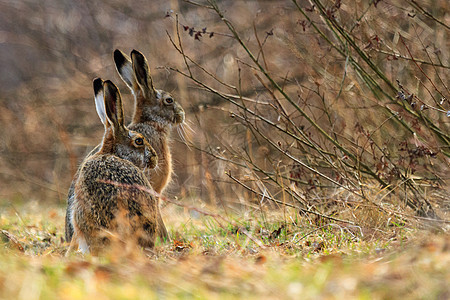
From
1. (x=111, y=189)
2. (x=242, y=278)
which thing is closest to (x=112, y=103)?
(x=111, y=189)

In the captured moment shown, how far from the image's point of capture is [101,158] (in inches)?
210

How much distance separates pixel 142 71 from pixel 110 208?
2.88 metres

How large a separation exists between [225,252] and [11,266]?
208 centimetres

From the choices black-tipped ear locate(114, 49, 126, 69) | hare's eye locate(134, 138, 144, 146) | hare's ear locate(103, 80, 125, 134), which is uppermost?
black-tipped ear locate(114, 49, 126, 69)

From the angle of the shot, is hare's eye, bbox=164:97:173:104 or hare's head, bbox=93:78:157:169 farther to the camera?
hare's eye, bbox=164:97:173:104

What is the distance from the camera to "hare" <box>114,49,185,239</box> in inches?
286

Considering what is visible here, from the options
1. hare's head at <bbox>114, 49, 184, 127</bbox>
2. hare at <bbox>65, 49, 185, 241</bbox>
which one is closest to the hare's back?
hare at <bbox>65, 49, 185, 241</bbox>

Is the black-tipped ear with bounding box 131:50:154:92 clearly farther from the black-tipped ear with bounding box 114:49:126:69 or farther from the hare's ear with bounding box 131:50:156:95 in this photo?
the black-tipped ear with bounding box 114:49:126:69

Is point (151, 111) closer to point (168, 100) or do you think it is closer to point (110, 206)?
point (168, 100)

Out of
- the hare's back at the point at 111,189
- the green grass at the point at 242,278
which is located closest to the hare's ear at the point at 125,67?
the hare's back at the point at 111,189

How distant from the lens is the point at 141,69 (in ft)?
24.0

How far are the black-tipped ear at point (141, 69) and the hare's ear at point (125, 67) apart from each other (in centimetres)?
12

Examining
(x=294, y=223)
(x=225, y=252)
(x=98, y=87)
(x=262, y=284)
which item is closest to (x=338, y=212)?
(x=294, y=223)

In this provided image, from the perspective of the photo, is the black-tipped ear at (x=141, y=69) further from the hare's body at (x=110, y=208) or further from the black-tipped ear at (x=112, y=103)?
the hare's body at (x=110, y=208)
